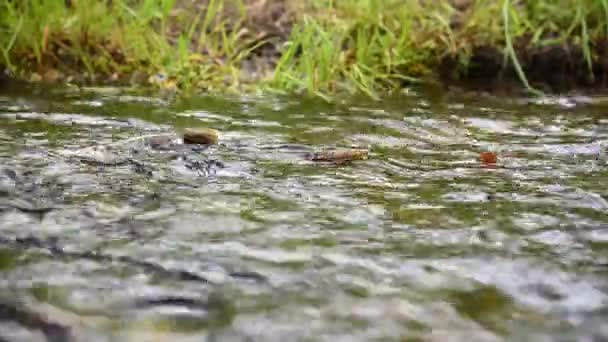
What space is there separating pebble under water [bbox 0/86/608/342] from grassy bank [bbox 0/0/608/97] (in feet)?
3.21

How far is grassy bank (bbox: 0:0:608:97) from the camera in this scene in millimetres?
2891

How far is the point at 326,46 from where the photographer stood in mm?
2805

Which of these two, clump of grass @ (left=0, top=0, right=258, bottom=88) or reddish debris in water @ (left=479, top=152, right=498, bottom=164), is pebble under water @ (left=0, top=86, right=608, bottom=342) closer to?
reddish debris in water @ (left=479, top=152, right=498, bottom=164)

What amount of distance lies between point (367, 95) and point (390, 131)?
2.44ft

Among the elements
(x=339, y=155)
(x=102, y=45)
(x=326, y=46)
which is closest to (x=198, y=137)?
(x=339, y=155)

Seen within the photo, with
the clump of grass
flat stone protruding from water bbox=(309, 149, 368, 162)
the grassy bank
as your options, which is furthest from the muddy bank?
flat stone protruding from water bbox=(309, 149, 368, 162)

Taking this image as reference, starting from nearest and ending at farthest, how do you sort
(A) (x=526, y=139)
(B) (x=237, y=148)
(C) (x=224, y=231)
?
(C) (x=224, y=231), (B) (x=237, y=148), (A) (x=526, y=139)

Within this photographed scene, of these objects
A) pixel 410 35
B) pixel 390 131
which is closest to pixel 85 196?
pixel 390 131

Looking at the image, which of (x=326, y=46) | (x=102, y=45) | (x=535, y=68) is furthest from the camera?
(x=535, y=68)

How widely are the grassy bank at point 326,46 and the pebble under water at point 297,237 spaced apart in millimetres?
979

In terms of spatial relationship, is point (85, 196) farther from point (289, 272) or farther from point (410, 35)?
point (410, 35)

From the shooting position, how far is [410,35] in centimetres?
322

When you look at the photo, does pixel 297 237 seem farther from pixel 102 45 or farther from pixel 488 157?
pixel 102 45

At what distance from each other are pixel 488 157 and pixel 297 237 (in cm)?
76
